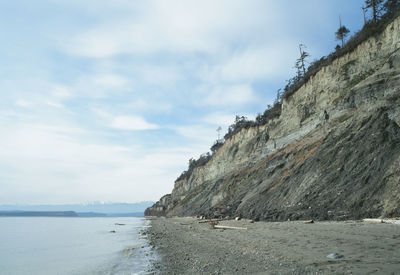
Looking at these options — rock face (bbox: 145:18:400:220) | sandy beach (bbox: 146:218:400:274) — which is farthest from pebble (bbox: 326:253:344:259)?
rock face (bbox: 145:18:400:220)

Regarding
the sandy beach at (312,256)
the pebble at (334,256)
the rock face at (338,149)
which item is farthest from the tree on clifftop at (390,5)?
the pebble at (334,256)

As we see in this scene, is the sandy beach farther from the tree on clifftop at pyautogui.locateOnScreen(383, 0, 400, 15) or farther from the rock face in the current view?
the tree on clifftop at pyautogui.locateOnScreen(383, 0, 400, 15)

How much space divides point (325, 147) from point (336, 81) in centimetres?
1363

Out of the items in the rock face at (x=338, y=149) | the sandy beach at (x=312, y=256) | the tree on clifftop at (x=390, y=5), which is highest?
the tree on clifftop at (x=390, y=5)

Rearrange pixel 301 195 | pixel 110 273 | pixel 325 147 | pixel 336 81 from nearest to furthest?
pixel 110 273, pixel 301 195, pixel 325 147, pixel 336 81

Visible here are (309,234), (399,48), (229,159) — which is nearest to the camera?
(309,234)

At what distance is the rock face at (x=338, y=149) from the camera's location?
14531 millimetres

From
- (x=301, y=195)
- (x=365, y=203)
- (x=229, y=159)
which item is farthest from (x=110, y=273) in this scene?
(x=229, y=159)

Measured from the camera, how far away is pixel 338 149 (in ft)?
64.3

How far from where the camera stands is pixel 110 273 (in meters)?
9.80

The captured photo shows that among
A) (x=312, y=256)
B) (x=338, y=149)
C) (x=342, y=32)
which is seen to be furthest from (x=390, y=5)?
(x=312, y=256)

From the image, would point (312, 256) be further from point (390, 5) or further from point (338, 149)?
point (390, 5)

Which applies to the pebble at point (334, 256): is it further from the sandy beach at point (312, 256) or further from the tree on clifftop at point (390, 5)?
the tree on clifftop at point (390, 5)

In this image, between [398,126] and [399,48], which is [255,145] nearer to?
[399,48]
